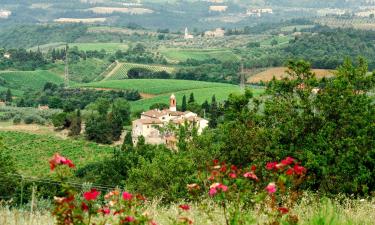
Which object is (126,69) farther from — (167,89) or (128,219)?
(128,219)

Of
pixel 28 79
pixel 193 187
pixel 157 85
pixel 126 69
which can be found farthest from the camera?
pixel 126 69

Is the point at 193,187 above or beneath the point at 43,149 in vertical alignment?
above

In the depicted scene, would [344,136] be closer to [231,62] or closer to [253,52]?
[231,62]

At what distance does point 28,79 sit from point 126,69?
1541cm

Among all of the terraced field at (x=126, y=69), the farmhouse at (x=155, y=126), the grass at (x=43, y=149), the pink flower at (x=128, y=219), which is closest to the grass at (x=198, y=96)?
the farmhouse at (x=155, y=126)

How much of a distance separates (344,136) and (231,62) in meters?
82.8

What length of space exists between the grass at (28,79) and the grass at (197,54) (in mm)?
22923

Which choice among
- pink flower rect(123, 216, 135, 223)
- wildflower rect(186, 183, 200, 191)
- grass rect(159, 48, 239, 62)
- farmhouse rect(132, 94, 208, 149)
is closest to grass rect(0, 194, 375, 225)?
wildflower rect(186, 183, 200, 191)

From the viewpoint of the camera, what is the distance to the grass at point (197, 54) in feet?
367

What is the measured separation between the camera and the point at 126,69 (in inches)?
4023

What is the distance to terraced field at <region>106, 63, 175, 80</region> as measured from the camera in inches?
3895

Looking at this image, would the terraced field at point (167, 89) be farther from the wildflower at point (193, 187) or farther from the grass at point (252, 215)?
the wildflower at point (193, 187)

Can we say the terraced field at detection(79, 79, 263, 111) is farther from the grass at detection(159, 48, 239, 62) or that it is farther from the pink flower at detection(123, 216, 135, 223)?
the pink flower at detection(123, 216, 135, 223)

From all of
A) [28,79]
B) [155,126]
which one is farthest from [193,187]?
[28,79]
